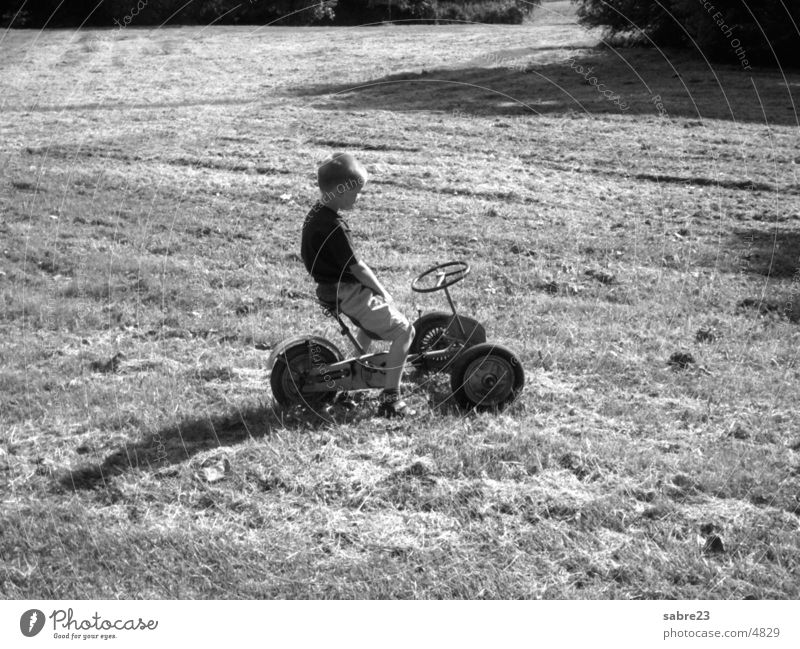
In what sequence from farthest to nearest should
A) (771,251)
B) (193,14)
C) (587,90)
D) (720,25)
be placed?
(193,14)
(720,25)
(587,90)
(771,251)

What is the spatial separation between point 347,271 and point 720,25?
59.3 feet

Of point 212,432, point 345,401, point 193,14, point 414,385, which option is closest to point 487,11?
point 193,14

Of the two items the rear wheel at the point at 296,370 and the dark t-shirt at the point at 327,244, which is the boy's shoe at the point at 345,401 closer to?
the rear wheel at the point at 296,370

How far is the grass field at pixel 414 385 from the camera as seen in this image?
4.47 meters

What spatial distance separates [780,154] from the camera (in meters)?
14.5

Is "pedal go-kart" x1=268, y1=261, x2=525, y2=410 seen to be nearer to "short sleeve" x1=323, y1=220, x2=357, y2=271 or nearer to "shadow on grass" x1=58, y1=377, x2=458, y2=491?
"shadow on grass" x1=58, y1=377, x2=458, y2=491

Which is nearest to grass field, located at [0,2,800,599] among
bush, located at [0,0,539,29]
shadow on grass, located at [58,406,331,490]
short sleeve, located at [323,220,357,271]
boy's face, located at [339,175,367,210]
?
shadow on grass, located at [58,406,331,490]

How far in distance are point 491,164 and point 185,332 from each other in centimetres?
766

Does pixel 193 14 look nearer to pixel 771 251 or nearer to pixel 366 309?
pixel 771 251

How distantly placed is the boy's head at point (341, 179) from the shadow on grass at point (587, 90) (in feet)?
41.1

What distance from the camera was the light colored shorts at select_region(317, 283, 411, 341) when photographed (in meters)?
5.65

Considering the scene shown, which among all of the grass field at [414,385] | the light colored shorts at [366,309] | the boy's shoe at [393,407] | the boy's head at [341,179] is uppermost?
the boy's head at [341,179]

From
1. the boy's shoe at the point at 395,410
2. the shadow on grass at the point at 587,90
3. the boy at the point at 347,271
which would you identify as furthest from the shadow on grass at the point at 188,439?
the shadow on grass at the point at 587,90

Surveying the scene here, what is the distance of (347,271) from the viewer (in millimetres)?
5566
